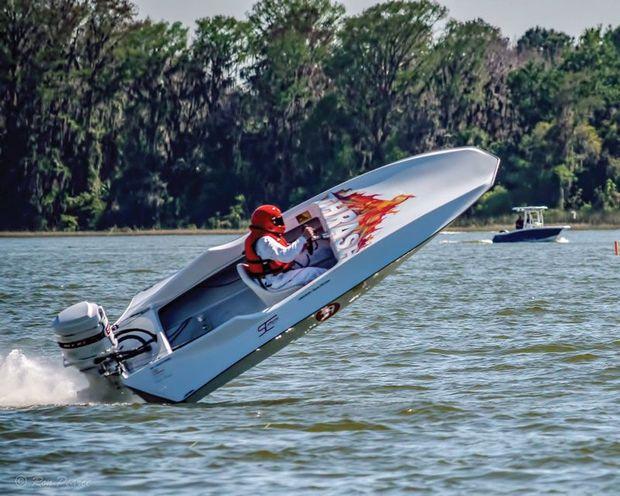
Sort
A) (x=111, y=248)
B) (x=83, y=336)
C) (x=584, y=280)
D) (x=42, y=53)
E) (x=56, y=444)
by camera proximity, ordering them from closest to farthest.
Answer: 1. (x=56, y=444)
2. (x=83, y=336)
3. (x=584, y=280)
4. (x=111, y=248)
5. (x=42, y=53)

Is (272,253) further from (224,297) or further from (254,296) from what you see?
(224,297)

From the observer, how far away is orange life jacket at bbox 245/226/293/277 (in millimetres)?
12922

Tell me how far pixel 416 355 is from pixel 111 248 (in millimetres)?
38396

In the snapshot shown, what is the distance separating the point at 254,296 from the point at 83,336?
2.38m

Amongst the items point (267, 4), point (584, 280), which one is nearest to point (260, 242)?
point (584, 280)

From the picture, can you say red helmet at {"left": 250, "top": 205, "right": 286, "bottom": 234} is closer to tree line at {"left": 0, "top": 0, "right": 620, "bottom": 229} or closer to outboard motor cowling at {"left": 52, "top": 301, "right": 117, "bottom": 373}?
outboard motor cowling at {"left": 52, "top": 301, "right": 117, "bottom": 373}

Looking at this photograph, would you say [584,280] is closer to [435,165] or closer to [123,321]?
[435,165]

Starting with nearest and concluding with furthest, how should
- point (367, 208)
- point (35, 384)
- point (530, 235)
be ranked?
point (35, 384)
point (367, 208)
point (530, 235)

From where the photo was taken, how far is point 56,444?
11.2 meters

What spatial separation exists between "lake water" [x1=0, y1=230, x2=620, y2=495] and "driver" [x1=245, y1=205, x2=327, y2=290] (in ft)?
3.72

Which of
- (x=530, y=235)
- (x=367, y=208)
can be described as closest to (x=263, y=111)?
(x=530, y=235)

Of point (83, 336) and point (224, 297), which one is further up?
point (224, 297)

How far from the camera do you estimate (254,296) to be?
14.0 meters

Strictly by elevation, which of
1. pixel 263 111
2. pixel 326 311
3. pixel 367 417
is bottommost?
pixel 367 417
